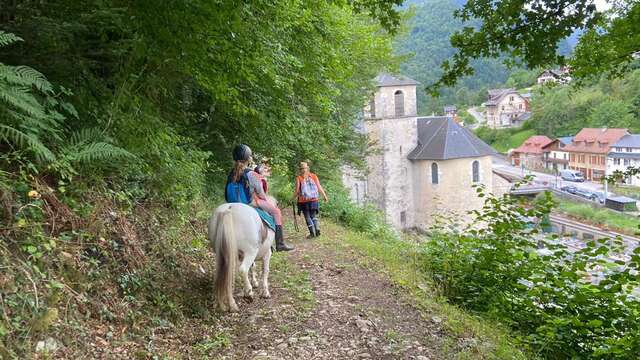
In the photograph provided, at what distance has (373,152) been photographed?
22.8 metres

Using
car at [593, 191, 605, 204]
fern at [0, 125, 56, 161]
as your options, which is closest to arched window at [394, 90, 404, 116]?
car at [593, 191, 605, 204]

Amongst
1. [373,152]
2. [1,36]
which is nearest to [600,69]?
[1,36]

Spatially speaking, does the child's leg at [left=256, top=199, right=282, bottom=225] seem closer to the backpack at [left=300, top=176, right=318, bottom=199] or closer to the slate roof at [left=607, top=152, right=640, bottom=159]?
the backpack at [left=300, top=176, right=318, bottom=199]

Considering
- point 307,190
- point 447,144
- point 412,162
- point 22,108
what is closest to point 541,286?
point 307,190

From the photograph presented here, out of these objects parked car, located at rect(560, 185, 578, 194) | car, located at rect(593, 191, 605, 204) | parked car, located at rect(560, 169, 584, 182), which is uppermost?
parked car, located at rect(560, 169, 584, 182)

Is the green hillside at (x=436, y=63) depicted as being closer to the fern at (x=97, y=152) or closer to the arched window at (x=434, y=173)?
the arched window at (x=434, y=173)

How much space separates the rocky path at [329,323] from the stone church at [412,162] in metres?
33.5

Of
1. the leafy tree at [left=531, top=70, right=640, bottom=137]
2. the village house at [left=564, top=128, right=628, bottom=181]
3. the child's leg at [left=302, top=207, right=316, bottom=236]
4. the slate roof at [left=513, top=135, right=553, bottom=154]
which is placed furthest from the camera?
the slate roof at [left=513, top=135, right=553, bottom=154]

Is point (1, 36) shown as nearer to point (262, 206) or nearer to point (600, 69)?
point (262, 206)

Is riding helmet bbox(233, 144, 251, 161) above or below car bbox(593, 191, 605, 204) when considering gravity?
above

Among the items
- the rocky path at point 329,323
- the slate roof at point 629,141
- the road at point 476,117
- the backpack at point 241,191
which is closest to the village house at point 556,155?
the slate roof at point 629,141

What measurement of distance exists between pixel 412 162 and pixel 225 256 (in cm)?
3831

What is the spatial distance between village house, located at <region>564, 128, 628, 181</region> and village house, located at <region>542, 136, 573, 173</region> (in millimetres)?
914

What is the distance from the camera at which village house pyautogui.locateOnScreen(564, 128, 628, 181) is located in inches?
2197
